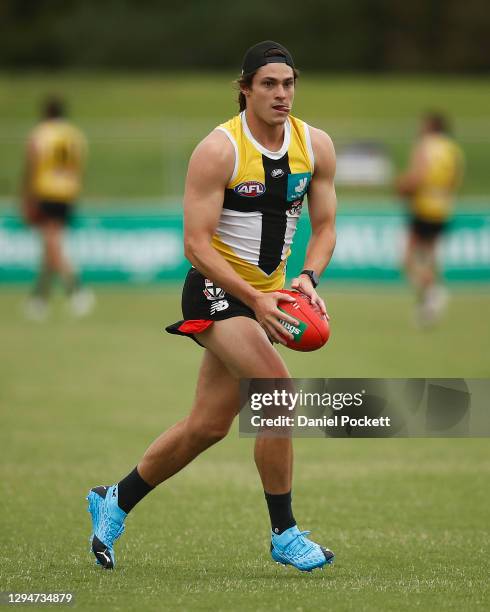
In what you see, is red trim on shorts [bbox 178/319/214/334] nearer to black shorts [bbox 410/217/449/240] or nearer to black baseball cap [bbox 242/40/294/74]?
black baseball cap [bbox 242/40/294/74]

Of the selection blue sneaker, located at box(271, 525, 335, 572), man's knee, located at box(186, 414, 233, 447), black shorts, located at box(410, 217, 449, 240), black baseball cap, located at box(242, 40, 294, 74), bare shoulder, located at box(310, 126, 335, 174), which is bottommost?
black shorts, located at box(410, 217, 449, 240)

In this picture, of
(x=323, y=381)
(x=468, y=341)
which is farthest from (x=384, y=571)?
(x=468, y=341)

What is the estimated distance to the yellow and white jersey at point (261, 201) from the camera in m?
5.88

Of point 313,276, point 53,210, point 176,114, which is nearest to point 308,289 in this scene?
point 313,276

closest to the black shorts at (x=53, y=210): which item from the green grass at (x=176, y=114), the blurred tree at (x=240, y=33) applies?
the green grass at (x=176, y=114)

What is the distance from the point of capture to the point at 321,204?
608 cm

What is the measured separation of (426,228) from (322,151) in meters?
11.7

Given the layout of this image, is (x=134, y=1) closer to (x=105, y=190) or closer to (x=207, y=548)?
(x=105, y=190)

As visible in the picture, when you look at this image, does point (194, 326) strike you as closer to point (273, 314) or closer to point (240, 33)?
point (273, 314)

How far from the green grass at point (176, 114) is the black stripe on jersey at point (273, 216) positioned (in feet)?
72.4

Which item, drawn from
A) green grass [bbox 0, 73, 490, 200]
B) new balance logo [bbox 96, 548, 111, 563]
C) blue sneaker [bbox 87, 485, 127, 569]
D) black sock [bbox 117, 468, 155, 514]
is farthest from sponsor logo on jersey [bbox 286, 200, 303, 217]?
green grass [bbox 0, 73, 490, 200]

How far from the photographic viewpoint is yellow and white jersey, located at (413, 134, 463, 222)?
56.3 ft

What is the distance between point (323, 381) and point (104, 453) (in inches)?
147

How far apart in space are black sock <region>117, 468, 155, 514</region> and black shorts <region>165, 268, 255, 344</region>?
2.41ft
